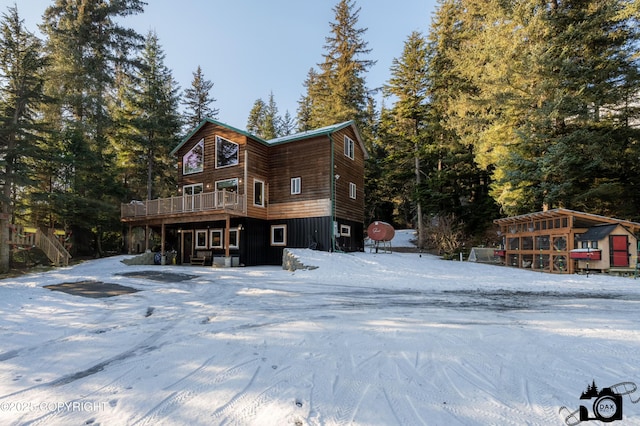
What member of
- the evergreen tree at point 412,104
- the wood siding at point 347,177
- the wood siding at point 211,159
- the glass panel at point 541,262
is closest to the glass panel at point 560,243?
the glass panel at point 541,262

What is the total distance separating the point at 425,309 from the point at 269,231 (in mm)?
13174

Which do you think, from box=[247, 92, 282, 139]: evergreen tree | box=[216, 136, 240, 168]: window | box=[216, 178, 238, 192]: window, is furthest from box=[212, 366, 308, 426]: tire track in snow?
box=[247, 92, 282, 139]: evergreen tree

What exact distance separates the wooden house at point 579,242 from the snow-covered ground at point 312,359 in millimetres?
5449

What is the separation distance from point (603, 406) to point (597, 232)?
40.7 ft

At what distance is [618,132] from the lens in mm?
15086

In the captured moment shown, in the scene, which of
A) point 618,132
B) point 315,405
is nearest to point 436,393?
point 315,405

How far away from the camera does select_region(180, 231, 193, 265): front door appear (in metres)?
19.8

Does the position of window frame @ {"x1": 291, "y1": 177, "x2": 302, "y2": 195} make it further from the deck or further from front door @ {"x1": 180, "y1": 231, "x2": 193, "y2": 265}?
front door @ {"x1": 180, "y1": 231, "x2": 193, "y2": 265}

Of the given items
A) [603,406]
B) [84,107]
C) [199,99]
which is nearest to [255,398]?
[603,406]

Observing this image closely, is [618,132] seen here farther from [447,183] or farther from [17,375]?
[17,375]

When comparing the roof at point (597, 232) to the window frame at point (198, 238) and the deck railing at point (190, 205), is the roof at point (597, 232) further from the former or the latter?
the window frame at point (198, 238)

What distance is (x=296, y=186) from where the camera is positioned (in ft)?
58.0

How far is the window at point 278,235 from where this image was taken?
17.7 meters

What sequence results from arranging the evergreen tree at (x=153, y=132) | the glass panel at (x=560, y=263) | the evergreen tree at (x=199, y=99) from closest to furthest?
the glass panel at (x=560, y=263), the evergreen tree at (x=153, y=132), the evergreen tree at (x=199, y=99)
